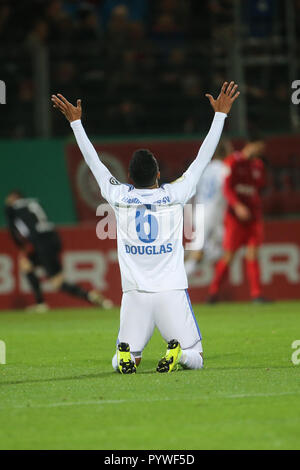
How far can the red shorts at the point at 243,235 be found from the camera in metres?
17.7

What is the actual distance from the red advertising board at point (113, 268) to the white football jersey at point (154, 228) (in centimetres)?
975

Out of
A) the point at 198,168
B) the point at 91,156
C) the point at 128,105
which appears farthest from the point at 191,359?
the point at 128,105

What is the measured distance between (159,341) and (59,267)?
602 cm

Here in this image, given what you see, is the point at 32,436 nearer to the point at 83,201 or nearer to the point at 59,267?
the point at 59,267

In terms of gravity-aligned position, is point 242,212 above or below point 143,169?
above

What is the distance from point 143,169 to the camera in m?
8.72

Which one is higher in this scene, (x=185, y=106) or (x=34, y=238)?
(x=185, y=106)

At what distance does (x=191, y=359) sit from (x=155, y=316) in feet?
1.60

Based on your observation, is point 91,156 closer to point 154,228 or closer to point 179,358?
point 154,228

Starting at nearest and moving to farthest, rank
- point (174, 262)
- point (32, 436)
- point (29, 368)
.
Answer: point (32, 436), point (174, 262), point (29, 368)

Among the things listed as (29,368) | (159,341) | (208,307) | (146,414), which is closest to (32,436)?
(146,414)

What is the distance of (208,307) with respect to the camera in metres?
17.5

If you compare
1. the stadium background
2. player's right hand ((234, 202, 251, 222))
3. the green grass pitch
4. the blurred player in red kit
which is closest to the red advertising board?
the stadium background

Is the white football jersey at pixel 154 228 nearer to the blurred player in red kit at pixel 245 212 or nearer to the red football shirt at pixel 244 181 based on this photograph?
the blurred player in red kit at pixel 245 212
